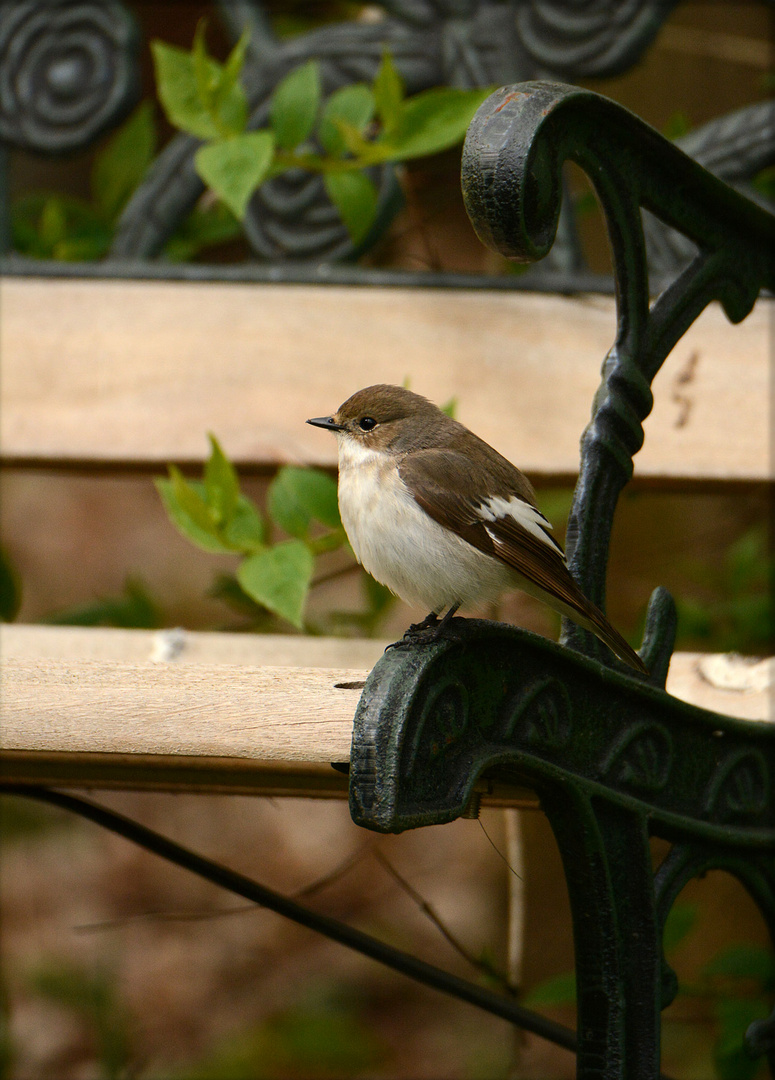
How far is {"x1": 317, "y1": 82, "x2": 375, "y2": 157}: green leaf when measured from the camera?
1.33m

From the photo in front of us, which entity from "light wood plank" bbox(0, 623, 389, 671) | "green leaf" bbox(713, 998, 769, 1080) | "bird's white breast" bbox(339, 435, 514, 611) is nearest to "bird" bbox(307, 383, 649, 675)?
"bird's white breast" bbox(339, 435, 514, 611)

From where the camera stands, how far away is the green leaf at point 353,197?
4.50 ft

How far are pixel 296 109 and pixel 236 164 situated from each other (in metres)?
0.11

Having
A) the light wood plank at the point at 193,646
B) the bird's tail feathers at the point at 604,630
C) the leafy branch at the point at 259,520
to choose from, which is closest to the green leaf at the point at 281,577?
the leafy branch at the point at 259,520

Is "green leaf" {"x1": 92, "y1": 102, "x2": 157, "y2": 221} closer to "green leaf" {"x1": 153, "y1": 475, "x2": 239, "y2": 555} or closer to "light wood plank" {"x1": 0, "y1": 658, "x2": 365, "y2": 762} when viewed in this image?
"green leaf" {"x1": 153, "y1": 475, "x2": 239, "y2": 555}

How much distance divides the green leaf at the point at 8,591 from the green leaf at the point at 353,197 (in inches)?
24.8

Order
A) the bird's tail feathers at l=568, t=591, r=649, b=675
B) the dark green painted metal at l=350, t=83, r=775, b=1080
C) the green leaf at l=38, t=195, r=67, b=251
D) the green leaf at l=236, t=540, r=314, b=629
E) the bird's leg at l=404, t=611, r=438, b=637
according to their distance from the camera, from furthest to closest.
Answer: the green leaf at l=38, t=195, r=67, b=251, the green leaf at l=236, t=540, r=314, b=629, the bird's leg at l=404, t=611, r=438, b=637, the bird's tail feathers at l=568, t=591, r=649, b=675, the dark green painted metal at l=350, t=83, r=775, b=1080

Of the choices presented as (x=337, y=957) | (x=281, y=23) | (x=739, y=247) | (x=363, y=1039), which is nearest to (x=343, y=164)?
(x=739, y=247)

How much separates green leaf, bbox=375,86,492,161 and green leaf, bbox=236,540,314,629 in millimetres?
496

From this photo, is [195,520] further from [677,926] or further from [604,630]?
[677,926]

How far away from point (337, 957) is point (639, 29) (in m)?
2.14

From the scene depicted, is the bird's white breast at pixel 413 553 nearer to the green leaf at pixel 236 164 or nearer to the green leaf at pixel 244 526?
the green leaf at pixel 244 526

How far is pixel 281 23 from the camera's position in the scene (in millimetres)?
2055

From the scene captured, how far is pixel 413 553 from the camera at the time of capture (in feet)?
3.01
